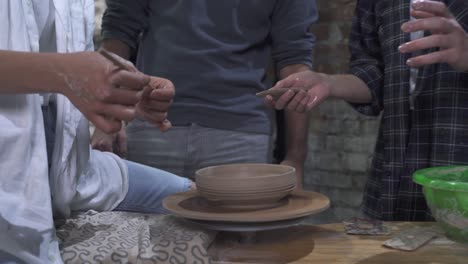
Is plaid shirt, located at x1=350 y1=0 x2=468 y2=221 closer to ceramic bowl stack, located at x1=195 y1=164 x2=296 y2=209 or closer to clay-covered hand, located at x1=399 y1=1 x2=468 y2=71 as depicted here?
clay-covered hand, located at x1=399 y1=1 x2=468 y2=71

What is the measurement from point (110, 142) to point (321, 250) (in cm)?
100

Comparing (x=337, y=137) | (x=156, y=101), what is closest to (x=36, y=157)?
(x=156, y=101)

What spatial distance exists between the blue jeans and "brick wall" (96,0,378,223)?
1774 millimetres

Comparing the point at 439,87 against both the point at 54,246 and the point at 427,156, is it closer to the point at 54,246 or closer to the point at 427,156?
the point at 427,156

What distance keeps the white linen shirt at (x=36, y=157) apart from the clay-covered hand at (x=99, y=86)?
139 millimetres

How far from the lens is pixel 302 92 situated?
1650 mm

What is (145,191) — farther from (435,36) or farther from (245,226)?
(435,36)

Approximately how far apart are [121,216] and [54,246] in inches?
10.2

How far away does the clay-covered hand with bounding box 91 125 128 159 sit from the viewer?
6.51 feet

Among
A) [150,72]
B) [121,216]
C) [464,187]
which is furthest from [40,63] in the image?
[150,72]

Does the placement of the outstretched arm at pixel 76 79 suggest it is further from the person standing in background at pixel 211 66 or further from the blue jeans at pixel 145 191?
the person standing in background at pixel 211 66

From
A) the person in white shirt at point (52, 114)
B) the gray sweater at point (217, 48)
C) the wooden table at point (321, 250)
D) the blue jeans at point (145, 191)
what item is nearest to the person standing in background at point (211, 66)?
the gray sweater at point (217, 48)

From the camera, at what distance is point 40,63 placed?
106cm

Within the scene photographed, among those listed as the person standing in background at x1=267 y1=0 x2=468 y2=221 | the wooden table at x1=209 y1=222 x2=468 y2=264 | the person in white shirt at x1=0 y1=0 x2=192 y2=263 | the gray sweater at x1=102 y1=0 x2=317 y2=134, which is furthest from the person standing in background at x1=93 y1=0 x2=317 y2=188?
the wooden table at x1=209 y1=222 x2=468 y2=264
